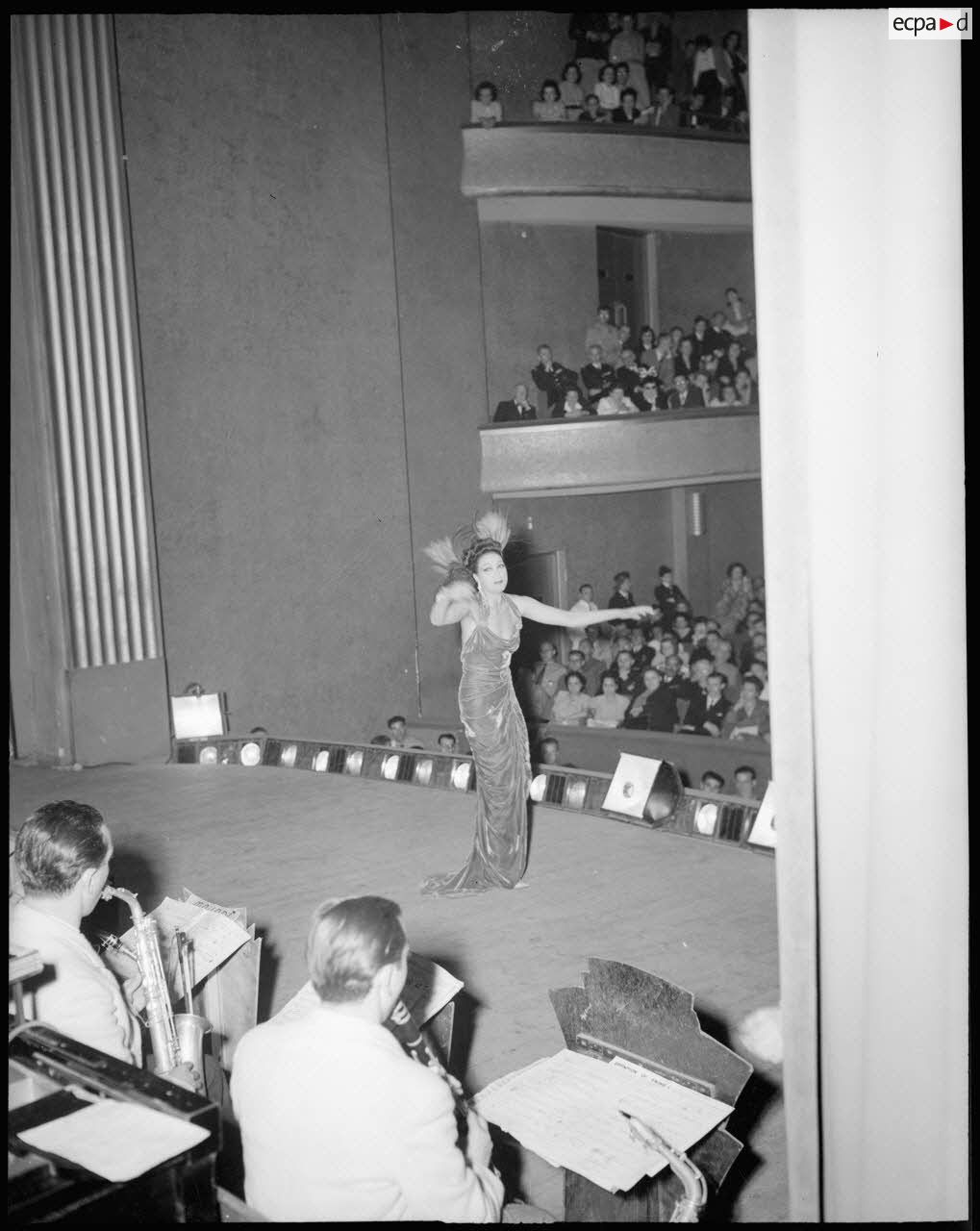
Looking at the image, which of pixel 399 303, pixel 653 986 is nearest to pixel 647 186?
pixel 399 303

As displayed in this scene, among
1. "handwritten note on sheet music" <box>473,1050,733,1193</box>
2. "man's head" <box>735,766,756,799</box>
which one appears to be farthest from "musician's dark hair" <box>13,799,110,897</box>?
"man's head" <box>735,766,756,799</box>

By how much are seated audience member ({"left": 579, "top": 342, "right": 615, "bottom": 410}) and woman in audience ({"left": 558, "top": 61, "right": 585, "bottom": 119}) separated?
2894 mm

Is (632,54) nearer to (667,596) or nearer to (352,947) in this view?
(667,596)

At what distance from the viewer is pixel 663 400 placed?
41.7 ft

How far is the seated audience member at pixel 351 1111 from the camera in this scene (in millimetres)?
2230

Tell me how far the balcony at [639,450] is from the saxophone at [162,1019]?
30.5 feet

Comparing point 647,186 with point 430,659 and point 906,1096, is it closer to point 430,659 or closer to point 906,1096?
point 430,659

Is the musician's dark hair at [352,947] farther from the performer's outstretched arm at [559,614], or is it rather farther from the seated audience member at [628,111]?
the seated audience member at [628,111]

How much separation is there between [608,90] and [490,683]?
9627 mm

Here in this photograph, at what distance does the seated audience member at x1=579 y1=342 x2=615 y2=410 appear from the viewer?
12.7 metres

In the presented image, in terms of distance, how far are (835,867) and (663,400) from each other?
10927mm

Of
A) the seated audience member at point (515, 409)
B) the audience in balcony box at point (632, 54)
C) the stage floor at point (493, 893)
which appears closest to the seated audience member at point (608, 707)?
the stage floor at point (493, 893)

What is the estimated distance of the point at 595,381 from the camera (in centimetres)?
1280

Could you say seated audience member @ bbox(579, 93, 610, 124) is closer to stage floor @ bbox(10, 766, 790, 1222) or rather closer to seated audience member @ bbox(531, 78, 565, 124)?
seated audience member @ bbox(531, 78, 565, 124)
